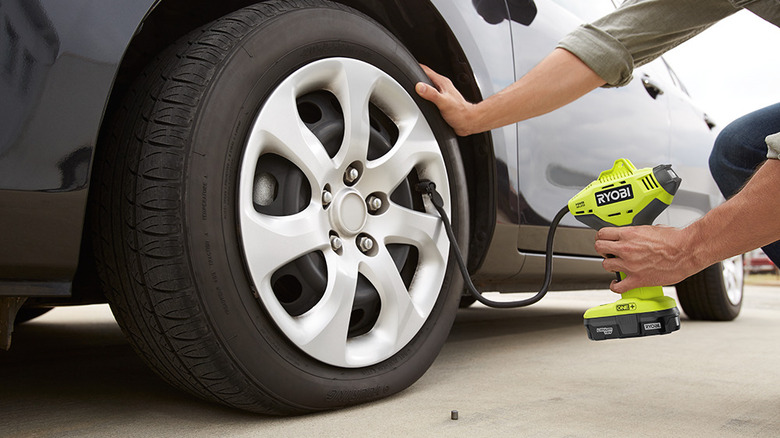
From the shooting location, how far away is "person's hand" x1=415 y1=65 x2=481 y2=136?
1.60 m

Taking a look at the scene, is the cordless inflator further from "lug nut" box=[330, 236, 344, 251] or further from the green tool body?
"lug nut" box=[330, 236, 344, 251]

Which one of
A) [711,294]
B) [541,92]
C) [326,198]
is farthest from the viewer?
[711,294]

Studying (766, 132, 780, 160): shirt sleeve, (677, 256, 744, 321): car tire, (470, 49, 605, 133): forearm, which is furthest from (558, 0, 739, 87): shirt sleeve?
(677, 256, 744, 321): car tire

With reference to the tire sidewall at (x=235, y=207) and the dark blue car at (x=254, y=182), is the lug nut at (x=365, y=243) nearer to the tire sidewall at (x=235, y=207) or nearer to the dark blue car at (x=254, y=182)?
the dark blue car at (x=254, y=182)

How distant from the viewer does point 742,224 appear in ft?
3.90

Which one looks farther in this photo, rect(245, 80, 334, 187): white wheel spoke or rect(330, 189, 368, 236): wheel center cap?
rect(330, 189, 368, 236): wheel center cap

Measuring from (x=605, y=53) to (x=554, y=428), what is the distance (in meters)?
0.85

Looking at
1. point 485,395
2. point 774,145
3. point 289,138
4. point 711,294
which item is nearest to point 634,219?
point 774,145

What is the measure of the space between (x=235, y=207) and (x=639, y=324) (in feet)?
2.88

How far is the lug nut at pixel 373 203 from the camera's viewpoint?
1.46 m

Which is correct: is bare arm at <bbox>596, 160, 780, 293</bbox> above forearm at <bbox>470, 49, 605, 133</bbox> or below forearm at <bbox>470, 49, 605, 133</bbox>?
below

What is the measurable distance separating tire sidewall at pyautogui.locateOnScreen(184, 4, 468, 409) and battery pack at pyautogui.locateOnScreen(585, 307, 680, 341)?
1.53ft

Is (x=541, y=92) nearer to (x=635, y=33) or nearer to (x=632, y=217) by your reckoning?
(x=635, y=33)

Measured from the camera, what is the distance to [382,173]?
147 centimetres
